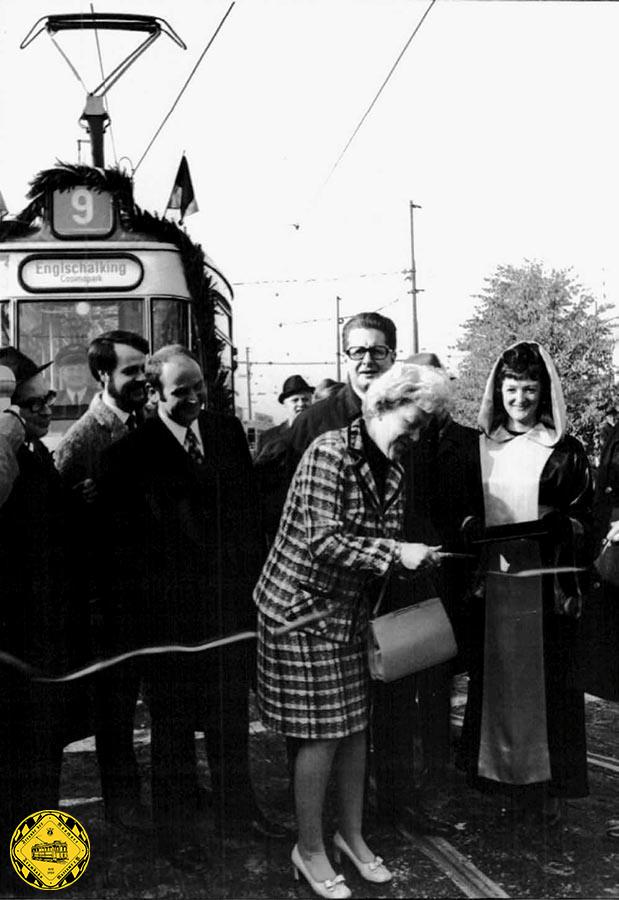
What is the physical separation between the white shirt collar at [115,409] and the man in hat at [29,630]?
74 centimetres

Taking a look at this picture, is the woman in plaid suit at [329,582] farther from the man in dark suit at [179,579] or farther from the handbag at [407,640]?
the man in dark suit at [179,579]

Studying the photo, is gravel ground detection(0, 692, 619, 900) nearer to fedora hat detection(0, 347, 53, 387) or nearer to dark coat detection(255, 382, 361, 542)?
dark coat detection(255, 382, 361, 542)

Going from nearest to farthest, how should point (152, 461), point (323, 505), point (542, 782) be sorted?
1. point (323, 505)
2. point (152, 461)
3. point (542, 782)

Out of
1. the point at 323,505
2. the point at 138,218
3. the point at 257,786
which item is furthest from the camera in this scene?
the point at 138,218

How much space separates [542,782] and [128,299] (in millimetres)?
3918

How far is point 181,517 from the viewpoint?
131 inches

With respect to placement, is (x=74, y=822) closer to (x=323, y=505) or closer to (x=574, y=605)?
(x=323, y=505)

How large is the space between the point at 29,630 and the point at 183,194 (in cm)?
313

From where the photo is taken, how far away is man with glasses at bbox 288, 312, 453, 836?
3.56 metres

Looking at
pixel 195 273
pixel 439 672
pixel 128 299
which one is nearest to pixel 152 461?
pixel 439 672

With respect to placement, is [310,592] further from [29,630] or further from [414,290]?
[414,290]

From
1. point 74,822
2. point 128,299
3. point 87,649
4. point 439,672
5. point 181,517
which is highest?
point 128,299

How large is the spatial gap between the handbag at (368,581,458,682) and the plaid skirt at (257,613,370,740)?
10 cm

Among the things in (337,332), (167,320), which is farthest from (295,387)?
(337,332)
